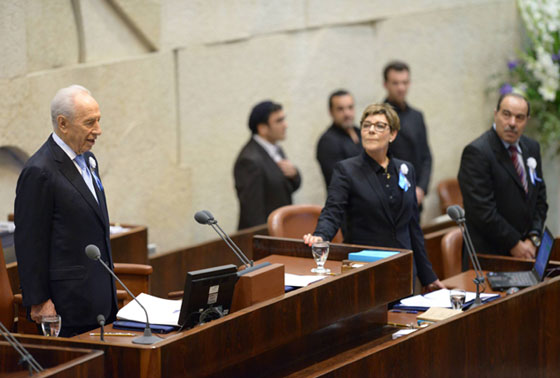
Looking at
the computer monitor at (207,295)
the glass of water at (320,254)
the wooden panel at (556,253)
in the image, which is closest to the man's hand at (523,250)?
the wooden panel at (556,253)

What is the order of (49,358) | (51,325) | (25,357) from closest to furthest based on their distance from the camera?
(25,357)
(49,358)
(51,325)

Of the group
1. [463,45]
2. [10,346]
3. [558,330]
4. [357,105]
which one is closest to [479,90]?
[463,45]

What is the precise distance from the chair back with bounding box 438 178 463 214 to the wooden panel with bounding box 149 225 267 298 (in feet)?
9.21

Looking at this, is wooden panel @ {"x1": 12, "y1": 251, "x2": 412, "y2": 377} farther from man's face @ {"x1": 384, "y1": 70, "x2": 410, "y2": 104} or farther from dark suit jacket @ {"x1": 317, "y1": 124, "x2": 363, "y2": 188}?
man's face @ {"x1": 384, "y1": 70, "x2": 410, "y2": 104}

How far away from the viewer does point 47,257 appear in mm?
3480

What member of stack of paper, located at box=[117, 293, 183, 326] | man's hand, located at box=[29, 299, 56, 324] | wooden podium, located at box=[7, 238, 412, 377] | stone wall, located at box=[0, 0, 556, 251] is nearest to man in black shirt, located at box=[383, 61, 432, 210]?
stone wall, located at box=[0, 0, 556, 251]

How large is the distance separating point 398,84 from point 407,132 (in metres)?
0.36

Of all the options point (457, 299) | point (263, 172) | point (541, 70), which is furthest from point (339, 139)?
point (541, 70)

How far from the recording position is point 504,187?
5125mm

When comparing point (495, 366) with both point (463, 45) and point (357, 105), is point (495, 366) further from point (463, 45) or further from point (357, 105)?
point (463, 45)

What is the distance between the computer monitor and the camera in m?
3.17

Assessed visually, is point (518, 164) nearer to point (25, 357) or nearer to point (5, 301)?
point (5, 301)

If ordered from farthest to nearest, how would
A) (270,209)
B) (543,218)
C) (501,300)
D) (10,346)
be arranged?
(270,209), (543,218), (501,300), (10,346)

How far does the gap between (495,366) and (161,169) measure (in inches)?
116
